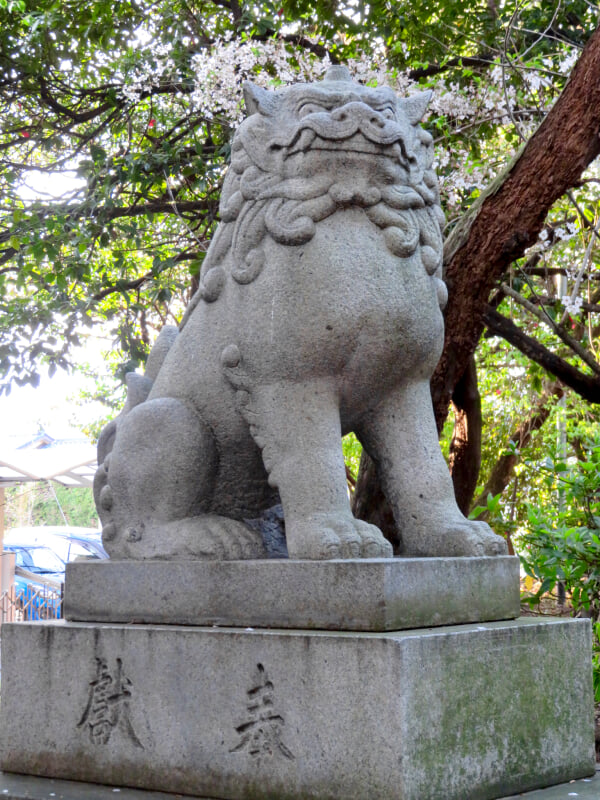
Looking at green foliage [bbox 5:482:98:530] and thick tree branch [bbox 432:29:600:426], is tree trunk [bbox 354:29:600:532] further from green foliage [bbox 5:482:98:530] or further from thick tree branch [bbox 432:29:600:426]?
green foliage [bbox 5:482:98:530]

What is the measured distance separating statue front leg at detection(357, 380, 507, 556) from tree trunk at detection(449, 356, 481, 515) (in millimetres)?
3295

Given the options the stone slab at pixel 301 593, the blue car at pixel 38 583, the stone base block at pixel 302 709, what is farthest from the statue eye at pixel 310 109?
the blue car at pixel 38 583

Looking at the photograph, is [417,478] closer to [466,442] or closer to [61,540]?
[466,442]

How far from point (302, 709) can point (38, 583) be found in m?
12.4

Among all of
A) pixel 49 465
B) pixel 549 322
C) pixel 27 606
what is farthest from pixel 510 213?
pixel 49 465

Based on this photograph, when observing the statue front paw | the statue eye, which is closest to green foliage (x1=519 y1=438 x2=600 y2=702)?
the statue front paw

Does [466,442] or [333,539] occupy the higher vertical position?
[466,442]

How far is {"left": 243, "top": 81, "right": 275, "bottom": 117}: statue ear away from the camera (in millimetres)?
3230

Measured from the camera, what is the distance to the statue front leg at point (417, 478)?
3.10 m

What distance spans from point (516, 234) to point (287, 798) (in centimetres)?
348

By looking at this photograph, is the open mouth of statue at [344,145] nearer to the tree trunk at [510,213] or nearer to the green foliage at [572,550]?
the green foliage at [572,550]

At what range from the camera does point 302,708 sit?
8.72 ft

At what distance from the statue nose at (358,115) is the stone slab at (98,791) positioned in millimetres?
2047

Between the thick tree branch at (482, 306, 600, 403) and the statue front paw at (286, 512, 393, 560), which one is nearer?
the statue front paw at (286, 512, 393, 560)
